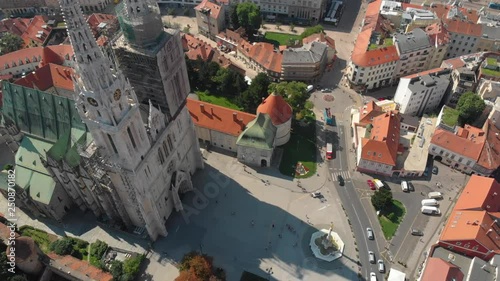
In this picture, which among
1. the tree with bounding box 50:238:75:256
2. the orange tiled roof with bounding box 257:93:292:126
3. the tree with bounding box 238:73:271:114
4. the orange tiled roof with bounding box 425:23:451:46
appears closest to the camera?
the tree with bounding box 50:238:75:256

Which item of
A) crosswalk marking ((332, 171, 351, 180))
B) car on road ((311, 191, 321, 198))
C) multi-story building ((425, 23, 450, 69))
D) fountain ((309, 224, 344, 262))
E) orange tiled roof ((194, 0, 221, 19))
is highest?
multi-story building ((425, 23, 450, 69))

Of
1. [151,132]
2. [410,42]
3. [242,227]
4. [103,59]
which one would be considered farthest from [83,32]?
[410,42]

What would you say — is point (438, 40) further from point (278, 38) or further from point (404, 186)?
point (278, 38)

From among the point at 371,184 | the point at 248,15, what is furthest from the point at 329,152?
the point at 248,15

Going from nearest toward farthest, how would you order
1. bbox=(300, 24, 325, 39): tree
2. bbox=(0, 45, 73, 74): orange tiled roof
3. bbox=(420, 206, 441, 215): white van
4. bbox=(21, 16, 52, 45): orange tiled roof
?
bbox=(420, 206, 441, 215): white van < bbox=(0, 45, 73, 74): orange tiled roof < bbox=(300, 24, 325, 39): tree < bbox=(21, 16, 52, 45): orange tiled roof

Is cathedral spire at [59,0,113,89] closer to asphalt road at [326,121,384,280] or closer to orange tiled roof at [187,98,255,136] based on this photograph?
orange tiled roof at [187,98,255,136]

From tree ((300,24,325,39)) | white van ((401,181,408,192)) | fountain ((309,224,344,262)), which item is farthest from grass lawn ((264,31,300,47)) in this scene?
fountain ((309,224,344,262))

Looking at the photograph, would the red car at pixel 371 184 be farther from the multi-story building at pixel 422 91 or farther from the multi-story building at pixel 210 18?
the multi-story building at pixel 210 18
